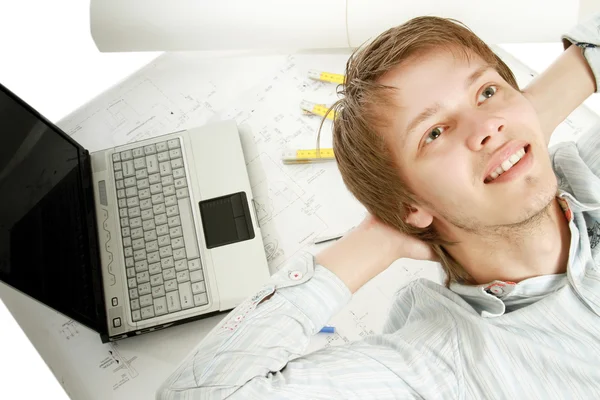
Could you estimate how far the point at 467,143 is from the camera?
0.83m

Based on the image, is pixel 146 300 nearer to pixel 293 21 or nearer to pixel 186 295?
pixel 186 295

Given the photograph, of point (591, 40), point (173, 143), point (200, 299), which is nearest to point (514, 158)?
point (591, 40)

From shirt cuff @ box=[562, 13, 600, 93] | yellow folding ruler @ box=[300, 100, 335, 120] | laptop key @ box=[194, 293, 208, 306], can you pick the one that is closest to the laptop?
laptop key @ box=[194, 293, 208, 306]

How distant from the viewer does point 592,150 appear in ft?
3.22

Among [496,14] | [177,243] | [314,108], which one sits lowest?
[177,243]

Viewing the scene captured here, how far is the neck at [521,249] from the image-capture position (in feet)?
2.96

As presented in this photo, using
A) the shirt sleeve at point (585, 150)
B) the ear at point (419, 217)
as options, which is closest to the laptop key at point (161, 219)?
the ear at point (419, 217)

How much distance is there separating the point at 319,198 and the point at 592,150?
0.49 metres

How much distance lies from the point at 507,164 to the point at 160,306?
646 mm

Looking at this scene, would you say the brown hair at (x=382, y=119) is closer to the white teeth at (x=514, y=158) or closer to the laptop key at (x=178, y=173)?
the white teeth at (x=514, y=158)

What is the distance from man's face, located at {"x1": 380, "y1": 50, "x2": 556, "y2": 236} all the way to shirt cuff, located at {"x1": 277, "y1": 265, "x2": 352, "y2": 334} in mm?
190

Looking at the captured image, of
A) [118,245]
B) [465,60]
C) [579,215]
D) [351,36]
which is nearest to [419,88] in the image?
[465,60]

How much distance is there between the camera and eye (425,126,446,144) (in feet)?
2.84

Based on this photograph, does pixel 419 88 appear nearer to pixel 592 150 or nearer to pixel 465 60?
pixel 465 60
